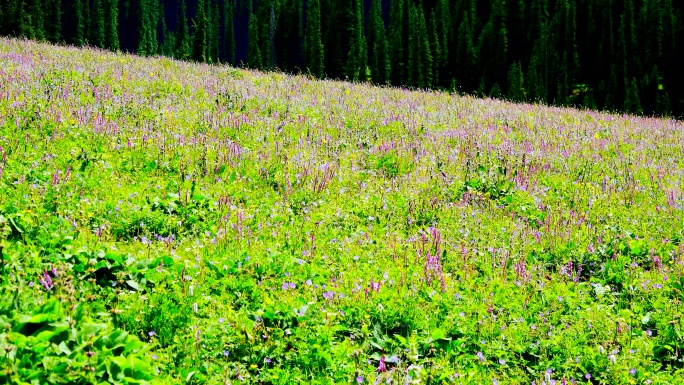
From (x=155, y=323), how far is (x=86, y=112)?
19.7ft

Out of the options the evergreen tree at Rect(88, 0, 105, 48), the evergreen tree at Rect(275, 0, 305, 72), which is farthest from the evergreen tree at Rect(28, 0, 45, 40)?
the evergreen tree at Rect(275, 0, 305, 72)

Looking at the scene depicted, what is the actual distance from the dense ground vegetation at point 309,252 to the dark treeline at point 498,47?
6108 cm

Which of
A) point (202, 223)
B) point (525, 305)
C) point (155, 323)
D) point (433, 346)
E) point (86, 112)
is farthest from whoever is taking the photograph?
point (86, 112)

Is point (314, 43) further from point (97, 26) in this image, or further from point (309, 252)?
point (309, 252)

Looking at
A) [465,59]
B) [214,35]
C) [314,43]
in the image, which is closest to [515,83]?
[465,59]

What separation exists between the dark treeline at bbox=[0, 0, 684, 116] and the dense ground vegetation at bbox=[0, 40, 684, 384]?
61.1 metres

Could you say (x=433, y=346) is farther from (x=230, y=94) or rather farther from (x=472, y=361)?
(x=230, y=94)

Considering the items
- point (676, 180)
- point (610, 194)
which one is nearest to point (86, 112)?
point (610, 194)

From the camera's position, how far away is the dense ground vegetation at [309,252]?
407cm

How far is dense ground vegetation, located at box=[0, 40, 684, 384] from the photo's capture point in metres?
4.07

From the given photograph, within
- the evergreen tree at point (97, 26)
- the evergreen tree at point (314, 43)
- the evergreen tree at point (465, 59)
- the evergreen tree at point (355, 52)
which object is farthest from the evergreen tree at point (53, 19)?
the evergreen tree at point (465, 59)

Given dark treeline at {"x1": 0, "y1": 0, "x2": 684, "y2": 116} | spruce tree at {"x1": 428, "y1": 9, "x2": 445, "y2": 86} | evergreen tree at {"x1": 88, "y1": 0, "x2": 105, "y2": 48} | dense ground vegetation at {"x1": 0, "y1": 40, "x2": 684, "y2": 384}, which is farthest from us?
evergreen tree at {"x1": 88, "y1": 0, "x2": 105, "y2": 48}

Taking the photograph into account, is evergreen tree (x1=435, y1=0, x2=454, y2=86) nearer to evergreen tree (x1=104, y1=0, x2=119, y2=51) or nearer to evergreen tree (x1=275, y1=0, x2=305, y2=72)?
evergreen tree (x1=275, y1=0, x2=305, y2=72)

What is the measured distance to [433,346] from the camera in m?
4.53
